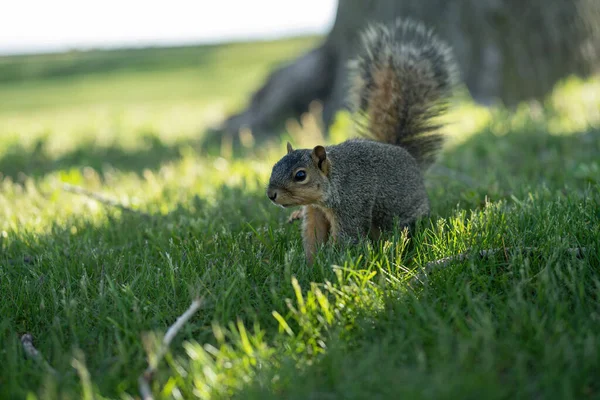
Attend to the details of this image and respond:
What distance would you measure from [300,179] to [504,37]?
16.3 ft

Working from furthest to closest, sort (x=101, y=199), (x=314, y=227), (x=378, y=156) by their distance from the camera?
(x=101, y=199), (x=378, y=156), (x=314, y=227)

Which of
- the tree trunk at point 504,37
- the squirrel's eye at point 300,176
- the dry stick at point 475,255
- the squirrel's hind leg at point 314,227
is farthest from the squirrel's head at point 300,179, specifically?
the tree trunk at point 504,37

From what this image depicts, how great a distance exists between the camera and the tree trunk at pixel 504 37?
6672 mm

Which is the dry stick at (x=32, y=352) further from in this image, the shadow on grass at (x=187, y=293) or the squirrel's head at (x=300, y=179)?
the squirrel's head at (x=300, y=179)

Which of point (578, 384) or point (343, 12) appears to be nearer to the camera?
point (578, 384)

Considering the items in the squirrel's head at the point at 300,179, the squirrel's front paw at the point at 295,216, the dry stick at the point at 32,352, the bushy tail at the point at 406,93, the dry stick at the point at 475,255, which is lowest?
the dry stick at the point at 475,255

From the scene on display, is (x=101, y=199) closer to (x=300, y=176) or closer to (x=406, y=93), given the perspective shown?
(x=300, y=176)

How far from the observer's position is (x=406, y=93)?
137 inches

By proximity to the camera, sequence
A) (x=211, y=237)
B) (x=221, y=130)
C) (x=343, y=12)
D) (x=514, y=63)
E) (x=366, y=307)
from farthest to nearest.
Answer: (x=221, y=130) → (x=343, y=12) → (x=514, y=63) → (x=211, y=237) → (x=366, y=307)

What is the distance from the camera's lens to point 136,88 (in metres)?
21.8

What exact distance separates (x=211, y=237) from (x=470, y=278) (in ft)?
4.22

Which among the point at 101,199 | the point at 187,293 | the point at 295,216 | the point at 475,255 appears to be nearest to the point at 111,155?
the point at 101,199

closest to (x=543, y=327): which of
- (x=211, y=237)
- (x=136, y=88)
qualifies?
(x=211, y=237)

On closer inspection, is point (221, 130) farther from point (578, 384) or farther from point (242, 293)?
point (578, 384)
